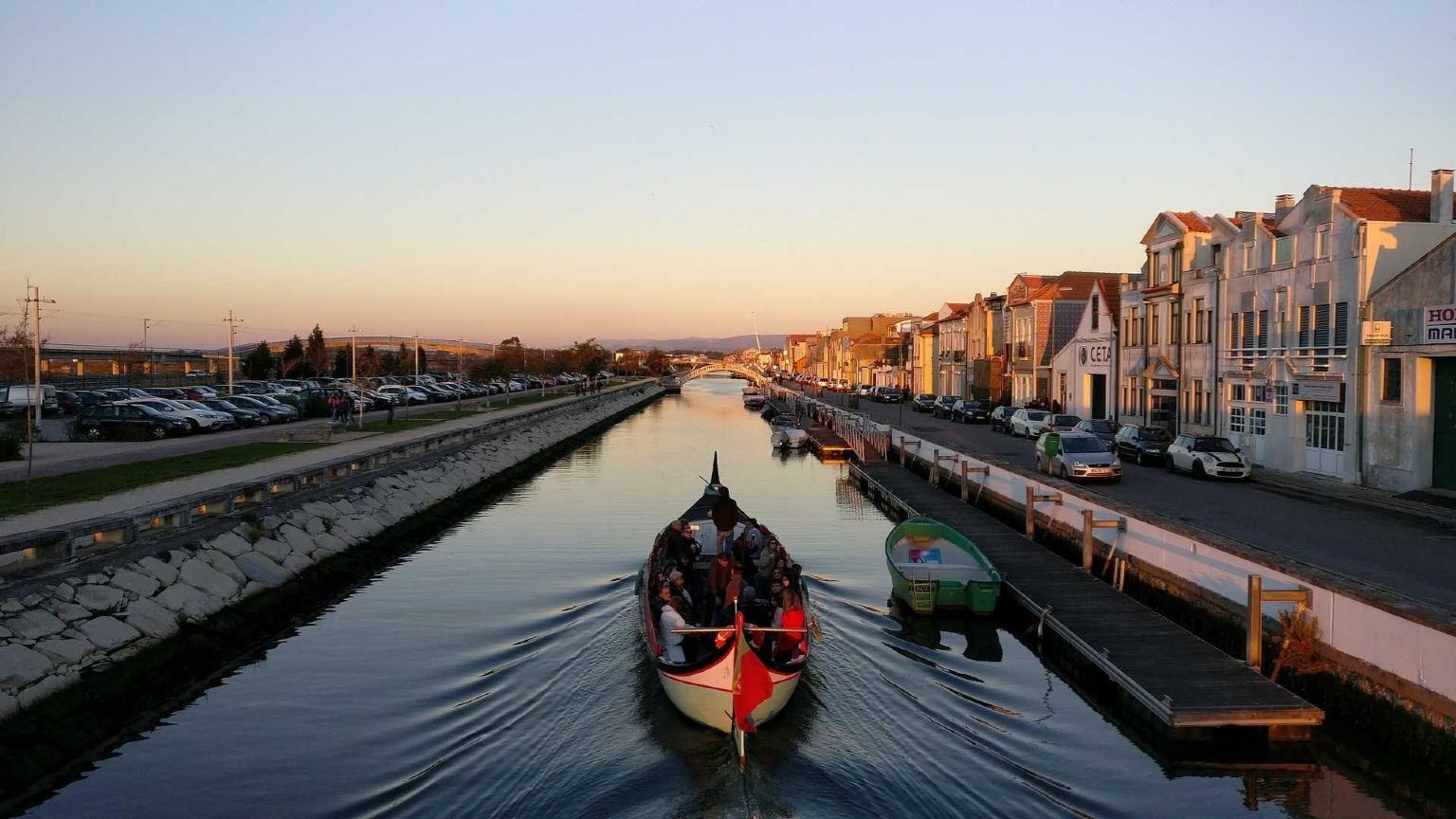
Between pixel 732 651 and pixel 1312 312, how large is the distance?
3059cm

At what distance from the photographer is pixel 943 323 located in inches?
3898

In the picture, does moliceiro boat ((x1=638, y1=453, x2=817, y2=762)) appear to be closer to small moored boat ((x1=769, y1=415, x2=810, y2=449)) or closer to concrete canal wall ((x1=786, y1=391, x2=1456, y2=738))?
concrete canal wall ((x1=786, y1=391, x2=1456, y2=738))

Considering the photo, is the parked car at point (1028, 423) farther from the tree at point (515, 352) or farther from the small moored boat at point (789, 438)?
the tree at point (515, 352)

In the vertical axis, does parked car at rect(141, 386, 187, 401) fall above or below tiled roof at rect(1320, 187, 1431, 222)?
below

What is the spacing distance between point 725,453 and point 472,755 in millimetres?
55443

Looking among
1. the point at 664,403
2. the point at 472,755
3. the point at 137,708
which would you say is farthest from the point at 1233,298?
the point at 664,403

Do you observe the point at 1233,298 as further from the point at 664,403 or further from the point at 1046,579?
the point at 664,403

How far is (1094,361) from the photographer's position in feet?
200

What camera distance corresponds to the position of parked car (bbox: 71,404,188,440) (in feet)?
152

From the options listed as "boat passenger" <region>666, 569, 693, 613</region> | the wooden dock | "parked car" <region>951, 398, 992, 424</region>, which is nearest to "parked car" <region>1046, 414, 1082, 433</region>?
"parked car" <region>951, 398, 992, 424</region>

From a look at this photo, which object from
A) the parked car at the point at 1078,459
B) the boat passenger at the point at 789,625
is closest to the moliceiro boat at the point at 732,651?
the boat passenger at the point at 789,625

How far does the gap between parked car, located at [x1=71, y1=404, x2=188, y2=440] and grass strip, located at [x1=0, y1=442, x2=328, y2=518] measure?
844 centimetres

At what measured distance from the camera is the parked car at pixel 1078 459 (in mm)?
35562

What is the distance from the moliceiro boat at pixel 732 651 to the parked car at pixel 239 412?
43.3m
